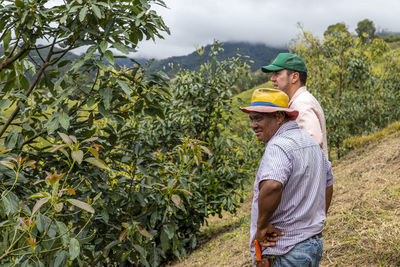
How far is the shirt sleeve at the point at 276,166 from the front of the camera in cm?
175

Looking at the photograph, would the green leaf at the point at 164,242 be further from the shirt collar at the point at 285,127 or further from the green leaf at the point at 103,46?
the green leaf at the point at 103,46

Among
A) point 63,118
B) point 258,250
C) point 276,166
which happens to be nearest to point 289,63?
point 276,166

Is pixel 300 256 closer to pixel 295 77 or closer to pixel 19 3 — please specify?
pixel 295 77

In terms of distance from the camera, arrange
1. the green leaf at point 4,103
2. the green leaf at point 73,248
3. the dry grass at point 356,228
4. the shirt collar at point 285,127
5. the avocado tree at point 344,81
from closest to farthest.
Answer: the green leaf at point 73,248 → the shirt collar at point 285,127 → the green leaf at point 4,103 → the dry grass at point 356,228 → the avocado tree at point 344,81

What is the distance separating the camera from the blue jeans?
1.81 meters

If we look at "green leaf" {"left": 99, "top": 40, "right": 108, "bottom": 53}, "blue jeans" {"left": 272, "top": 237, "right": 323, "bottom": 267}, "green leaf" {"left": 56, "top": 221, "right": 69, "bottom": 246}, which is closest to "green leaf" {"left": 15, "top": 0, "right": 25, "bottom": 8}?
"green leaf" {"left": 99, "top": 40, "right": 108, "bottom": 53}

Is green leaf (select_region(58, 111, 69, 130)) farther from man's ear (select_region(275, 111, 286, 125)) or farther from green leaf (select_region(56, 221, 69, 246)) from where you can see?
man's ear (select_region(275, 111, 286, 125))

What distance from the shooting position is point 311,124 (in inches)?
95.7

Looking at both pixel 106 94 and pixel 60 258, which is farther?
pixel 106 94

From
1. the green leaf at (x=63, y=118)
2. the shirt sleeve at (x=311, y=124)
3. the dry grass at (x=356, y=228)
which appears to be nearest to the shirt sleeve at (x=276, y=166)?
the shirt sleeve at (x=311, y=124)

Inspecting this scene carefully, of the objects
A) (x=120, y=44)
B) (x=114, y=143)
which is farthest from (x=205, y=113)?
(x=120, y=44)

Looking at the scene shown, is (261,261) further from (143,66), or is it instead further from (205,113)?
(205,113)

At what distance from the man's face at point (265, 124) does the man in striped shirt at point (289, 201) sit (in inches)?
2.9

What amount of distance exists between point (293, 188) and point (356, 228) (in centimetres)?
254
